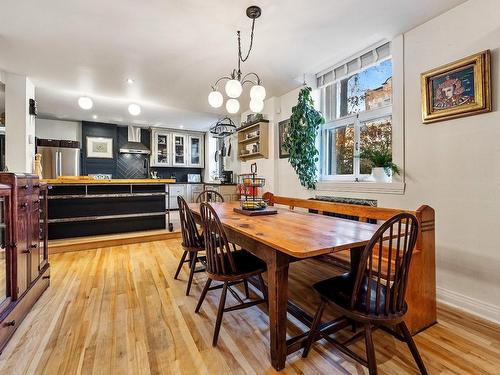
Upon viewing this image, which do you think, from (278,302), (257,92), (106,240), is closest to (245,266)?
(278,302)

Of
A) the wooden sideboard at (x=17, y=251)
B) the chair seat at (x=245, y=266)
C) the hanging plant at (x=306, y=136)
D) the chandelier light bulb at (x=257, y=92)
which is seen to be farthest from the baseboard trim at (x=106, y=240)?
the chandelier light bulb at (x=257, y=92)

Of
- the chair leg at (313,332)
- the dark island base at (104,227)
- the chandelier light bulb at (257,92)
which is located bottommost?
the chair leg at (313,332)

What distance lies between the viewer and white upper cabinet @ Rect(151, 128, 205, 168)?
7051 mm

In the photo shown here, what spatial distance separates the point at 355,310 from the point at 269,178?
327 centimetres

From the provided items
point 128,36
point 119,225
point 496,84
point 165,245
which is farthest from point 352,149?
point 119,225

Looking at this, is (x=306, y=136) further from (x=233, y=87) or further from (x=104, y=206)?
(x=104, y=206)

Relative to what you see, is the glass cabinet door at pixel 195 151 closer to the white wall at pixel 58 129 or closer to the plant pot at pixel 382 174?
the white wall at pixel 58 129

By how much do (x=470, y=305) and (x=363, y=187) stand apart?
4.33ft

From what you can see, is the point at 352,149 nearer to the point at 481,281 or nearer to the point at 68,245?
the point at 481,281

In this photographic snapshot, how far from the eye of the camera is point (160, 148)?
23.4ft

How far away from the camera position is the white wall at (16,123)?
11.0 ft

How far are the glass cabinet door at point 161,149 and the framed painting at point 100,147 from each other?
1065 mm

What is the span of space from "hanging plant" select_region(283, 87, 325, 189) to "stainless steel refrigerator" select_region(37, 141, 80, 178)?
481cm

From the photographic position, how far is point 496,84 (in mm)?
1861
